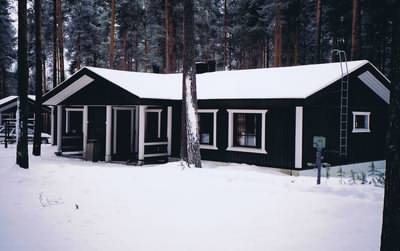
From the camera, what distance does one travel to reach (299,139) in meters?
12.5

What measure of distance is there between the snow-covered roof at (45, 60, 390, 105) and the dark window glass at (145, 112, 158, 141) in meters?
1.12

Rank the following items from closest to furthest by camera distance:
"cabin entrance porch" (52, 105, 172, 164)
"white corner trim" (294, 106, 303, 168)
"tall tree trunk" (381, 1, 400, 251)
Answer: "tall tree trunk" (381, 1, 400, 251)
"white corner trim" (294, 106, 303, 168)
"cabin entrance porch" (52, 105, 172, 164)

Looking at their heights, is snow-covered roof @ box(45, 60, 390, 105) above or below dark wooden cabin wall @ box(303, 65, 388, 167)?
above

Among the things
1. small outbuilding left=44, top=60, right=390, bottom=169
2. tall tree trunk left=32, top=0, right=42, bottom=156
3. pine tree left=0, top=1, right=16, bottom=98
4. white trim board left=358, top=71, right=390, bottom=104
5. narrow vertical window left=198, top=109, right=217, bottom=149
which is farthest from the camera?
pine tree left=0, top=1, right=16, bottom=98

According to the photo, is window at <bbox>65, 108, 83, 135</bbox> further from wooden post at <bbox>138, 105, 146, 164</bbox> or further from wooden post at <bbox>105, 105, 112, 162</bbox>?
wooden post at <bbox>138, 105, 146, 164</bbox>

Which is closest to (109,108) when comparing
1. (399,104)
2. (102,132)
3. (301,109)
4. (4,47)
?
(102,132)

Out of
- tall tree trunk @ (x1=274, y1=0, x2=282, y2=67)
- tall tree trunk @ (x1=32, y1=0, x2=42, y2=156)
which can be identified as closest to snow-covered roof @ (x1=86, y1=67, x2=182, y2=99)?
tall tree trunk @ (x1=32, y1=0, x2=42, y2=156)

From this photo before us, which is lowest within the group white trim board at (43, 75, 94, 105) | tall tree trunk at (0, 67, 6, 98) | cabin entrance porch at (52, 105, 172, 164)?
cabin entrance porch at (52, 105, 172, 164)

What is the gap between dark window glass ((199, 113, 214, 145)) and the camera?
15218 millimetres

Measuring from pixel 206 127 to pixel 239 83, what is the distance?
2.25 m

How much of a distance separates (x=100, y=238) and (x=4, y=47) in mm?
37762

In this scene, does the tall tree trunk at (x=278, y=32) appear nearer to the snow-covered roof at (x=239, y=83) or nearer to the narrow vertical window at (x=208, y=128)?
the snow-covered roof at (x=239, y=83)

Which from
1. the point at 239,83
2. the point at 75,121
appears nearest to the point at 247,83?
the point at 239,83

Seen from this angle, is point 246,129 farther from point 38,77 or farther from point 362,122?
point 38,77
